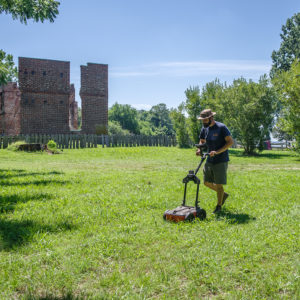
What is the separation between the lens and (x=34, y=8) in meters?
Result: 10.9

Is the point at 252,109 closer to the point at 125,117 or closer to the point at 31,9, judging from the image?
the point at 31,9

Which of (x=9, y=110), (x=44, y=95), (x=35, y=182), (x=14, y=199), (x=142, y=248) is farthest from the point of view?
(x=9, y=110)

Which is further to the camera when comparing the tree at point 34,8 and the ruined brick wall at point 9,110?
the ruined brick wall at point 9,110

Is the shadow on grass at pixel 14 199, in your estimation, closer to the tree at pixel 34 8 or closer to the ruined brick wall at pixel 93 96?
the tree at pixel 34 8

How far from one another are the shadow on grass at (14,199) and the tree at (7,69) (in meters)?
5.84

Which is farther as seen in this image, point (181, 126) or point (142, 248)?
point (181, 126)

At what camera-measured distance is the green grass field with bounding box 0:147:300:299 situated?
129 inches

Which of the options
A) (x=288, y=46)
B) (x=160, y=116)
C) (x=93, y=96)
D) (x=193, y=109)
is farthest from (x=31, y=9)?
(x=160, y=116)

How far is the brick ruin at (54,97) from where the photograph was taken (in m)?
35.4

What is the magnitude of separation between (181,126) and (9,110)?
19.6 m

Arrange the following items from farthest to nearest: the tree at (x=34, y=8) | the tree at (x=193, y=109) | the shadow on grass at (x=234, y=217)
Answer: the tree at (x=193, y=109)
the tree at (x=34, y=8)
the shadow on grass at (x=234, y=217)

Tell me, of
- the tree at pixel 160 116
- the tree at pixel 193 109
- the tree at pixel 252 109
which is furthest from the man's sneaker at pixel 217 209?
the tree at pixel 160 116

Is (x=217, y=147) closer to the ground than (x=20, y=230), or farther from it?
farther from it

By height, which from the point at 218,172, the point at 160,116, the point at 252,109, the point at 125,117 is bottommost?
the point at 218,172
